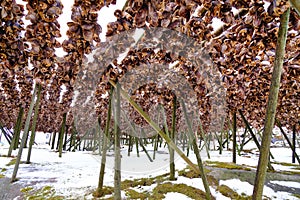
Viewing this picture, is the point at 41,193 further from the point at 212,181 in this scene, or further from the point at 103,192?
the point at 212,181

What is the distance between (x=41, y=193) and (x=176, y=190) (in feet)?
8.13

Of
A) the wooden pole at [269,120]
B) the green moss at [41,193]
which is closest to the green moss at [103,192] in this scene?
the green moss at [41,193]

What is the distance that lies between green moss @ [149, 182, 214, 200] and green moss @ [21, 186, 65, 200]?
1.65m

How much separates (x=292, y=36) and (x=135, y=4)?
2.56m

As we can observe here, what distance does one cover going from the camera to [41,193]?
3510mm

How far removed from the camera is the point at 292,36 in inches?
113

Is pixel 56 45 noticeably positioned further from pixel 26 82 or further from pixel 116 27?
pixel 26 82

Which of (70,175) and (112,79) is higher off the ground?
(112,79)

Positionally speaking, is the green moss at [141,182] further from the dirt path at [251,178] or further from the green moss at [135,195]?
the dirt path at [251,178]

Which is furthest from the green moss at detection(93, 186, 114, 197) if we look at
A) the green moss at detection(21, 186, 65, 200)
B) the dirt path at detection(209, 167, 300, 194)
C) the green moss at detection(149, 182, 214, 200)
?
the dirt path at detection(209, 167, 300, 194)

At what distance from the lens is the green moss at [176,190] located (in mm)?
3426

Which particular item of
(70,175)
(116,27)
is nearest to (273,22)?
(116,27)

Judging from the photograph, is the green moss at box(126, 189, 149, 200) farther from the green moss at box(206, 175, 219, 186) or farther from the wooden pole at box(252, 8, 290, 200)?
the wooden pole at box(252, 8, 290, 200)

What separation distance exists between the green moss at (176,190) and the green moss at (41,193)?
1.65 metres
